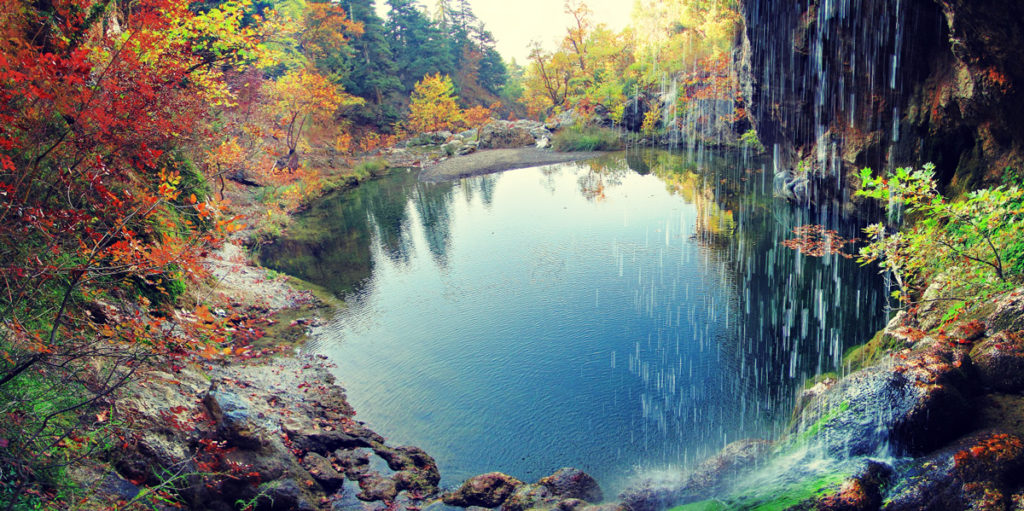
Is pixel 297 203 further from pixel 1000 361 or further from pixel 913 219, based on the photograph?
pixel 1000 361

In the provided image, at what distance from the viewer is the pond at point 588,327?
8875 mm

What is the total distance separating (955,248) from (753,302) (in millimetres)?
5993

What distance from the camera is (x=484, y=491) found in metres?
7.48

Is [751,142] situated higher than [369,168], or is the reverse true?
[751,142]

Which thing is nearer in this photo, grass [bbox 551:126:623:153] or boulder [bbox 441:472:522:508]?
boulder [bbox 441:472:522:508]

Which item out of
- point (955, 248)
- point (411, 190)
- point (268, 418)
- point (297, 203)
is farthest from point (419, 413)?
point (411, 190)

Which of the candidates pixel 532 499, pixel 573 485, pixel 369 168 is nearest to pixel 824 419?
pixel 573 485

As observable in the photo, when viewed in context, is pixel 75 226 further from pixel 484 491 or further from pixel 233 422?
pixel 484 491

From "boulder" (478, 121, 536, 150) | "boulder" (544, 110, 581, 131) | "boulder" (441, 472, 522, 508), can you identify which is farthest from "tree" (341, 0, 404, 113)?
"boulder" (441, 472, 522, 508)

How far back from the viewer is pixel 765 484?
262 inches

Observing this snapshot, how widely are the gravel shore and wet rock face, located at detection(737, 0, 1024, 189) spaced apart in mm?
21729

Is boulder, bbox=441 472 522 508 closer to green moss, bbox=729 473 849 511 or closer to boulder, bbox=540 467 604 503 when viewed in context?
boulder, bbox=540 467 604 503

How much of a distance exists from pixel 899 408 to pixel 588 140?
38.8 meters

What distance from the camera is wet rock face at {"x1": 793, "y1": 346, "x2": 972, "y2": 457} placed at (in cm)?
588
